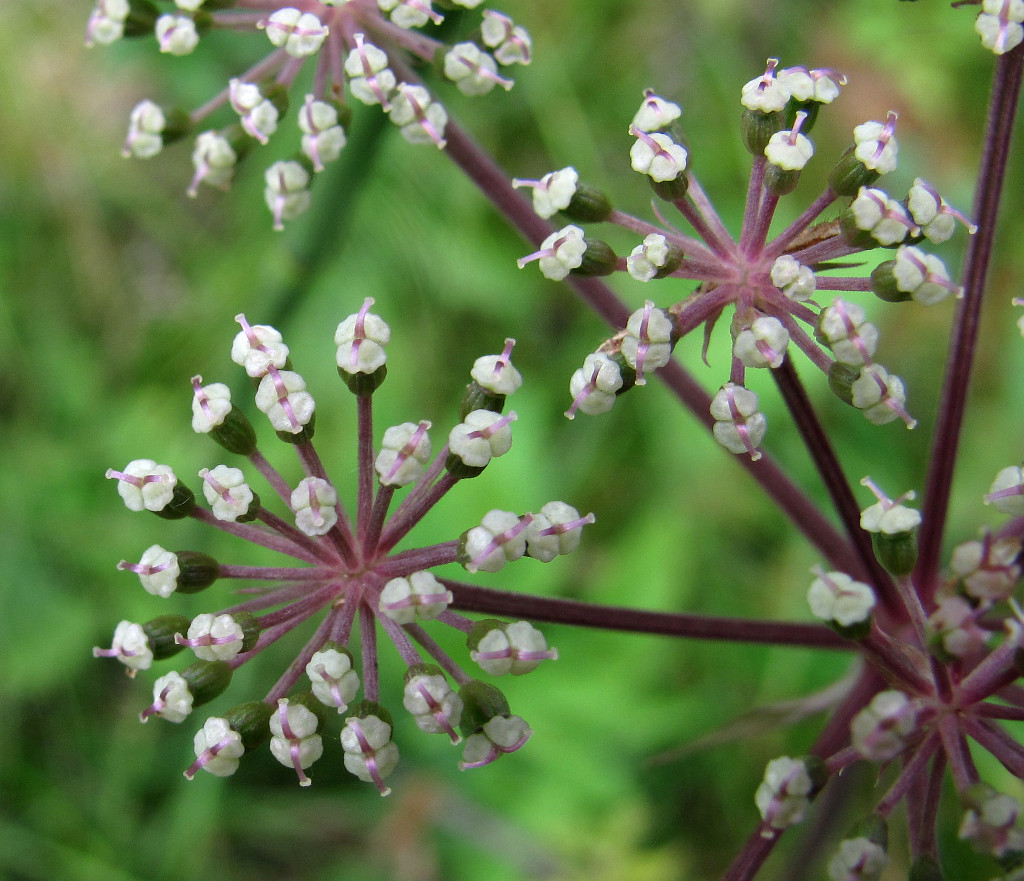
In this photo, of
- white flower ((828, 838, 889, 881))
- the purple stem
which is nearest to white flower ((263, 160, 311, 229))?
the purple stem

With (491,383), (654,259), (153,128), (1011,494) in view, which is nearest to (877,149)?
(654,259)

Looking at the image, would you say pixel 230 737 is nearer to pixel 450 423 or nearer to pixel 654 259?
pixel 654 259

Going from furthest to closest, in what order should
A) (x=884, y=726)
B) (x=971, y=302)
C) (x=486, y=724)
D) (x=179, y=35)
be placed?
(x=179, y=35) < (x=971, y=302) < (x=486, y=724) < (x=884, y=726)

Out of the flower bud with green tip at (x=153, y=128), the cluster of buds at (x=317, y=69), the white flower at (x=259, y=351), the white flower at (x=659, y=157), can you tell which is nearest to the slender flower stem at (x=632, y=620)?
the white flower at (x=259, y=351)

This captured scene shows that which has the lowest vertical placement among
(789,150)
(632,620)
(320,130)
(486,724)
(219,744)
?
(219,744)

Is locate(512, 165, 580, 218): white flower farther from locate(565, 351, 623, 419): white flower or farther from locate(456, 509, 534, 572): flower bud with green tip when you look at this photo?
locate(456, 509, 534, 572): flower bud with green tip

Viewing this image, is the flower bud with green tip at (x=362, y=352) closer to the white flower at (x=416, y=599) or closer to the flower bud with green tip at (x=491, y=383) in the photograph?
the flower bud with green tip at (x=491, y=383)

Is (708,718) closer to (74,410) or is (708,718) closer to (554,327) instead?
(554,327)
